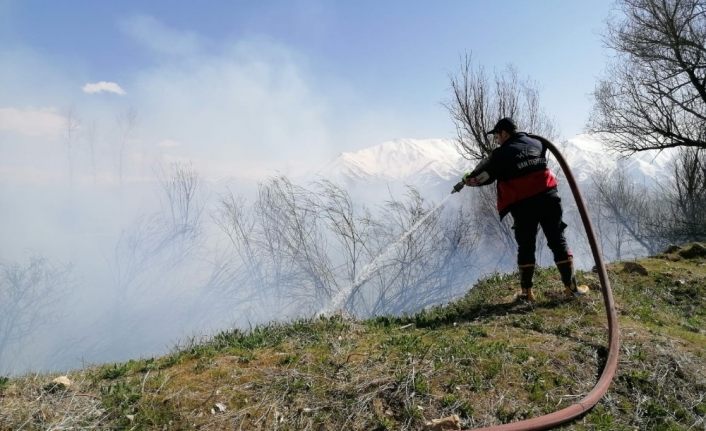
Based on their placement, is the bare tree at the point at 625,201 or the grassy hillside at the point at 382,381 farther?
the bare tree at the point at 625,201

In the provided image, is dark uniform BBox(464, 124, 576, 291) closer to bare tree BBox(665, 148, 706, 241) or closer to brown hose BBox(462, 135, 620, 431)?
brown hose BBox(462, 135, 620, 431)

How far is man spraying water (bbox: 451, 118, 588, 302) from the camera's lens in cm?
443

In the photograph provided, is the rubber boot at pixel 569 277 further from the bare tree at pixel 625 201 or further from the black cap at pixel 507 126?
the bare tree at pixel 625 201

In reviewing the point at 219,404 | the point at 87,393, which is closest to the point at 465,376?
the point at 219,404

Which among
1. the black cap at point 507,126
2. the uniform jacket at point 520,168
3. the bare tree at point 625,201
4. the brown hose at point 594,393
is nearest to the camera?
the brown hose at point 594,393

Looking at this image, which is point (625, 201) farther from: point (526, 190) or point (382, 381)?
point (382, 381)

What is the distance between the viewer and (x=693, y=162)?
840 inches

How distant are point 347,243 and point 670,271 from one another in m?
24.3

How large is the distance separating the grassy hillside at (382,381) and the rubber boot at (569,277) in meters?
0.44

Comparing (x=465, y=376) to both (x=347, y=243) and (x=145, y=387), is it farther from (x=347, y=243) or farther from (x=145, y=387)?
(x=347, y=243)

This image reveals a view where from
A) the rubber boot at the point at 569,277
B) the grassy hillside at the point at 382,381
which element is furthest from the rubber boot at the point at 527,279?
the grassy hillside at the point at 382,381

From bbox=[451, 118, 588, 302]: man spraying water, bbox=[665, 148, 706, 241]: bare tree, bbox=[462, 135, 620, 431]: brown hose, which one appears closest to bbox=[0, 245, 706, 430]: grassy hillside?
bbox=[462, 135, 620, 431]: brown hose

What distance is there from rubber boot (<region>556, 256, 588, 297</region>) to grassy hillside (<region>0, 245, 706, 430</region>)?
1.43 feet

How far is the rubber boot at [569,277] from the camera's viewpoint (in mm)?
4605
